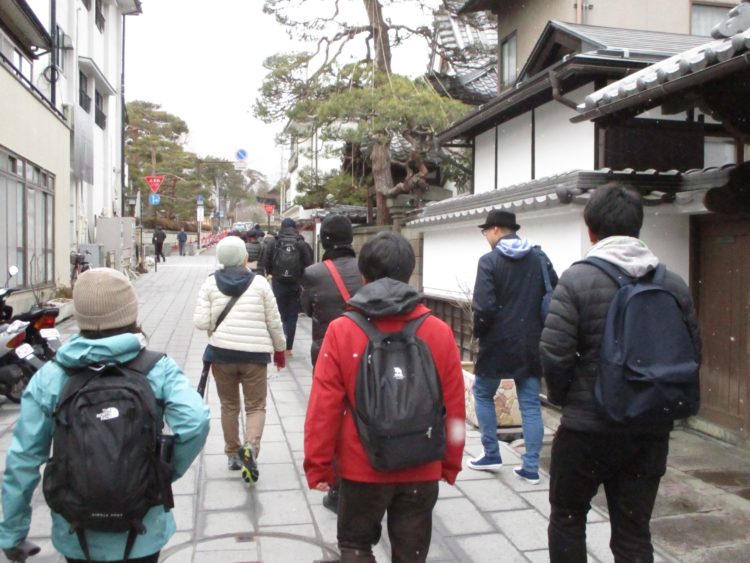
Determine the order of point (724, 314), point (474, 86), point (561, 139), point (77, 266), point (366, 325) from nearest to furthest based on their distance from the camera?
point (366, 325), point (724, 314), point (561, 139), point (77, 266), point (474, 86)

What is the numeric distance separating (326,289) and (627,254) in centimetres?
214

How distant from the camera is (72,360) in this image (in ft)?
7.77

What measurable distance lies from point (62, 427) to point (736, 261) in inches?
238

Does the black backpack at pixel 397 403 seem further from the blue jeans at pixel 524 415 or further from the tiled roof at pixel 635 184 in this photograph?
the tiled roof at pixel 635 184

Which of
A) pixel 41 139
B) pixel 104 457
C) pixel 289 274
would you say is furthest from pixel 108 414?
pixel 41 139

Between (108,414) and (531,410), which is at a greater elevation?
(108,414)

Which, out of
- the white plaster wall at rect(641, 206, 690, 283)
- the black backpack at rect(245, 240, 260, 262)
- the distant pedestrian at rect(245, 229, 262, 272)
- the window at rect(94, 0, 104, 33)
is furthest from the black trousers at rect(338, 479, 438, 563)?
the window at rect(94, 0, 104, 33)

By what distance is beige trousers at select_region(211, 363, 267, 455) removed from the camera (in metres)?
4.91

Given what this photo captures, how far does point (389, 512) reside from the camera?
9.49 ft

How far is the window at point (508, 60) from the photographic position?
587 inches

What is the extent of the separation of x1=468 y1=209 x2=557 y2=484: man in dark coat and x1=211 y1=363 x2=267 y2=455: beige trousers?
1.60 m

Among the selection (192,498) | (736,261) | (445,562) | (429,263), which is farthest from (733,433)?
(429,263)

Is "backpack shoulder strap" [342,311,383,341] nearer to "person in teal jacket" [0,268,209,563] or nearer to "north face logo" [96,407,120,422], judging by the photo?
"person in teal jacket" [0,268,209,563]

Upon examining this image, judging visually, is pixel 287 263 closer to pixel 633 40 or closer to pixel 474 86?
pixel 633 40
